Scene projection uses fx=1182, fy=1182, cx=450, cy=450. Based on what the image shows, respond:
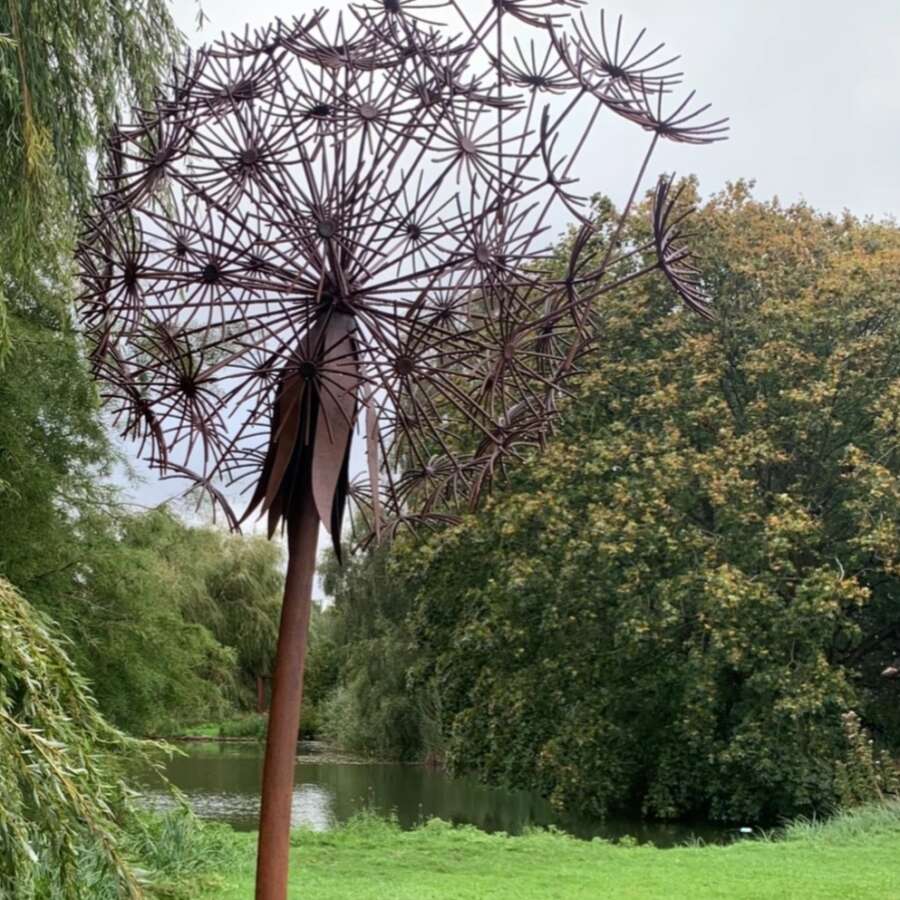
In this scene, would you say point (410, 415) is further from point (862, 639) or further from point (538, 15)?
point (862, 639)

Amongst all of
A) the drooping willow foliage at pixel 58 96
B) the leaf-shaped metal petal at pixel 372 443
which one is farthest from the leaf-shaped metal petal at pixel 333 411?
the drooping willow foliage at pixel 58 96

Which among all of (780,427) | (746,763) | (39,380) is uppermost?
(780,427)

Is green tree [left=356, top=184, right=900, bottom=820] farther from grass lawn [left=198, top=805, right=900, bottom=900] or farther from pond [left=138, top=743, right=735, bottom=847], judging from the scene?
grass lawn [left=198, top=805, right=900, bottom=900]

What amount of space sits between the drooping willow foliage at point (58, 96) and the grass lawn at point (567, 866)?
12.5ft

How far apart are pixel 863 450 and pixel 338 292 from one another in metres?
11.5

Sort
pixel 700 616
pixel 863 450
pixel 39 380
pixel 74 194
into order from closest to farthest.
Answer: pixel 74 194
pixel 39 380
pixel 700 616
pixel 863 450

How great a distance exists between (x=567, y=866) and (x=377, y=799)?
808cm

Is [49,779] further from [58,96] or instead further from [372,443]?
[58,96]

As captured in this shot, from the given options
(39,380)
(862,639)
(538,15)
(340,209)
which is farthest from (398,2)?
(862,639)

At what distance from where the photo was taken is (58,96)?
14.7ft

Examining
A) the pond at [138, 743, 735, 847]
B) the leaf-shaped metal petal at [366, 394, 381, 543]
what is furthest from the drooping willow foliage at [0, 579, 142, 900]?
the pond at [138, 743, 735, 847]

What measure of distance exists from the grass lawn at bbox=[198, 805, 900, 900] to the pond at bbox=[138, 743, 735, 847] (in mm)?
2045

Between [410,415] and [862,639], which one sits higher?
[862,639]

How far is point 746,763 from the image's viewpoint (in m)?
12.0
